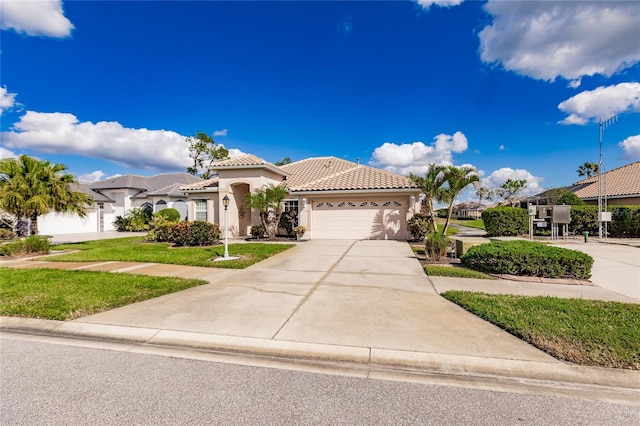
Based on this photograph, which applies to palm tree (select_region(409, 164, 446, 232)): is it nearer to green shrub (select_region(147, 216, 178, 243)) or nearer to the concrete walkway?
the concrete walkway

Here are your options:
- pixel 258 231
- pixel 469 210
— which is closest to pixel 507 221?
pixel 258 231

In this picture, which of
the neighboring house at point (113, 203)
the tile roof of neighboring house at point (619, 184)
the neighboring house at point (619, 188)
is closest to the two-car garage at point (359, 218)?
the neighboring house at point (113, 203)

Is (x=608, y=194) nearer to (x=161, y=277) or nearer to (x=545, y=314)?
(x=545, y=314)

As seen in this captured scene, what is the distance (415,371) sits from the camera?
3330 millimetres

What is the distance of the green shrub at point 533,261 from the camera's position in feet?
23.5

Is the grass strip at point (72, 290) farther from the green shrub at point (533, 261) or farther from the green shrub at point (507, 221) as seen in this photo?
the green shrub at point (507, 221)

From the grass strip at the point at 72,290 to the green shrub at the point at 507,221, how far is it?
18.0 m

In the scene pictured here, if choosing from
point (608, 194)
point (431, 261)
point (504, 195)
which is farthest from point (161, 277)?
point (504, 195)

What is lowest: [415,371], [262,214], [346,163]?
[415,371]

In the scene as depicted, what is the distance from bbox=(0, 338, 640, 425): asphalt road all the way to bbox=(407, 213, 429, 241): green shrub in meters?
12.5

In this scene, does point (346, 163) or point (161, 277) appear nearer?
point (161, 277)

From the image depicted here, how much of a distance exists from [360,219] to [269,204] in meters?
5.17

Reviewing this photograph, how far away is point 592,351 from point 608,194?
26.2 m

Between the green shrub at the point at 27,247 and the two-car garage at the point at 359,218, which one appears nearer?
the green shrub at the point at 27,247
